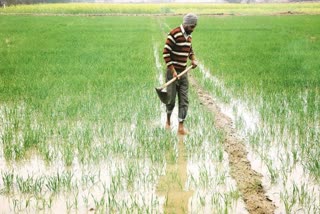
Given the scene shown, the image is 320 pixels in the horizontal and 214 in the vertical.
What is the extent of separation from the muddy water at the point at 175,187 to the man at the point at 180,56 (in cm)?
93

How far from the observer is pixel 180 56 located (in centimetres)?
447

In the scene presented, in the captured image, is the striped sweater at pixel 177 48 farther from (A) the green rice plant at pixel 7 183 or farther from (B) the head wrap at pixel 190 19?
(A) the green rice plant at pixel 7 183

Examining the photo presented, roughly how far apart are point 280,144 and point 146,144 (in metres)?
1.60

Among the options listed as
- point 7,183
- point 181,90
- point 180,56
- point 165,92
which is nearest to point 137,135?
point 165,92

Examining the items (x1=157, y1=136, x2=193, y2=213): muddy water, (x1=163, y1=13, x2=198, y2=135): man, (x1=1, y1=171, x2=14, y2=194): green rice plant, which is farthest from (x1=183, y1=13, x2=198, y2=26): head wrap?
(x1=1, y1=171, x2=14, y2=194): green rice plant

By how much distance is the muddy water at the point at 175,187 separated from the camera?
116 inches

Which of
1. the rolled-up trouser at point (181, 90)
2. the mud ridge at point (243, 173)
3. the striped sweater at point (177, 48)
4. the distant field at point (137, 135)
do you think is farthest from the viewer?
the rolled-up trouser at point (181, 90)

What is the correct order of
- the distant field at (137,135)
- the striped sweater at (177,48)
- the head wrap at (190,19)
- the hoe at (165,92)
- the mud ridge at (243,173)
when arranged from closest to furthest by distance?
1. the mud ridge at (243,173)
2. the distant field at (137,135)
3. the head wrap at (190,19)
4. the striped sweater at (177,48)
5. the hoe at (165,92)

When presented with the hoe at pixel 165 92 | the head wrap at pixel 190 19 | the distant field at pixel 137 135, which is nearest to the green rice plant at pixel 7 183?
the distant field at pixel 137 135

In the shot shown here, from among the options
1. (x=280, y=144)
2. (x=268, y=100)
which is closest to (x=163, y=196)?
(x=280, y=144)

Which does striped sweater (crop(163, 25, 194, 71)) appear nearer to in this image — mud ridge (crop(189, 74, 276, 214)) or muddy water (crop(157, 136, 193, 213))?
mud ridge (crop(189, 74, 276, 214))

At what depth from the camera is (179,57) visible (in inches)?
176

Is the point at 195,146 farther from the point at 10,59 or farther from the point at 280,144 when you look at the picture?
the point at 10,59

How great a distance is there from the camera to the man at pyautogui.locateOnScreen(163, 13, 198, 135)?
427cm
